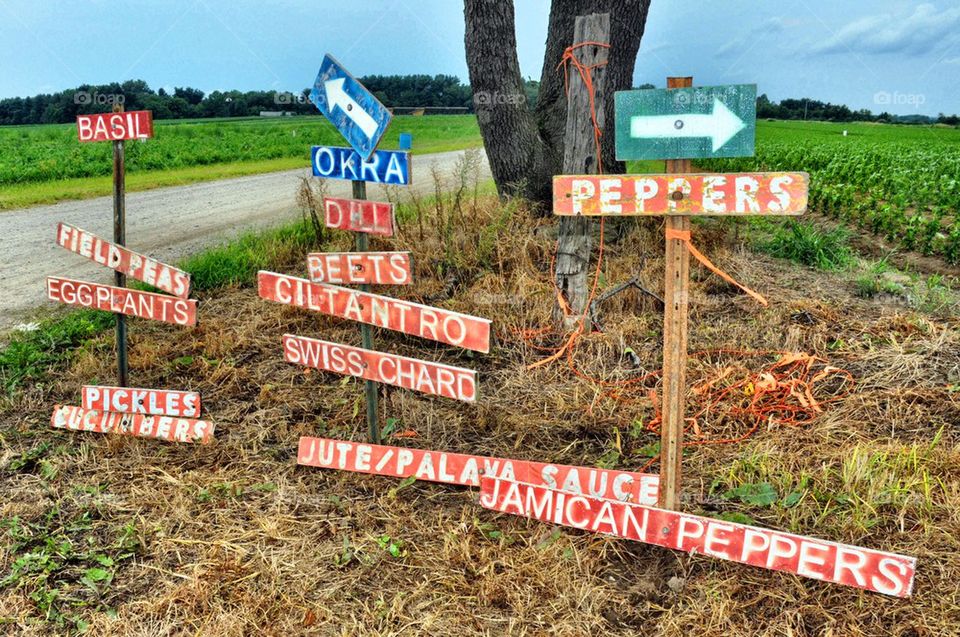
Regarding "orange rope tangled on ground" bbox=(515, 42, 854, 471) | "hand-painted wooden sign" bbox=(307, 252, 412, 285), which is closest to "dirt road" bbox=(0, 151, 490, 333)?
"hand-painted wooden sign" bbox=(307, 252, 412, 285)

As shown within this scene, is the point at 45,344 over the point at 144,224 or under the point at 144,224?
under

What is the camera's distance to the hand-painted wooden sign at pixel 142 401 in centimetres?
456

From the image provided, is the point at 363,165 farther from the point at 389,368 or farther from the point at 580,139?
the point at 580,139

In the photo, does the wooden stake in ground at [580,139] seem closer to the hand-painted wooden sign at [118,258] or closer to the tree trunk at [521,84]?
the tree trunk at [521,84]

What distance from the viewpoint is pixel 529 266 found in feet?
21.5

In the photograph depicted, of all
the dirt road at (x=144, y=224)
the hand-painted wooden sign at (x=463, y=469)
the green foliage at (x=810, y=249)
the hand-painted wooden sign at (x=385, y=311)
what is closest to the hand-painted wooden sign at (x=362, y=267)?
the hand-painted wooden sign at (x=385, y=311)

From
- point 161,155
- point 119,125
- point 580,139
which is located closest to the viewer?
point 119,125

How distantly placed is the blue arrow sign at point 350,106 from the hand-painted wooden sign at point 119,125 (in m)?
1.12

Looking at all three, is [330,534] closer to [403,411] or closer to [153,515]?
A: [153,515]

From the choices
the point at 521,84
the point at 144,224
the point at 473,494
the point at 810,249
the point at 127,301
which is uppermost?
the point at 521,84

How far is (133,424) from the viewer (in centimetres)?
456

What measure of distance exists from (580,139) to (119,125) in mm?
2956

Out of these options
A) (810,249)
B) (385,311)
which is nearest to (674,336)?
(385,311)

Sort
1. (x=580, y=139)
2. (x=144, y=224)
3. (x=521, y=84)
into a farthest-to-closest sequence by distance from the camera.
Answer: (x=144, y=224), (x=521, y=84), (x=580, y=139)
